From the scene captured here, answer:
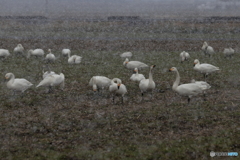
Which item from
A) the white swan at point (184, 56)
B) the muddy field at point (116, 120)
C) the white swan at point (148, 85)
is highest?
the white swan at point (148, 85)

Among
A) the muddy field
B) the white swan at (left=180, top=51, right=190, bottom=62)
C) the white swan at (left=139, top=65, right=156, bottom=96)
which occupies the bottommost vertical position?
the white swan at (left=180, top=51, right=190, bottom=62)

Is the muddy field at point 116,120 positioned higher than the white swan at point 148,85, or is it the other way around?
the white swan at point 148,85

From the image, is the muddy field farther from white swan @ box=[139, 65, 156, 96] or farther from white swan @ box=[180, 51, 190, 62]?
white swan @ box=[180, 51, 190, 62]

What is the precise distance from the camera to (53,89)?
16.3 metres

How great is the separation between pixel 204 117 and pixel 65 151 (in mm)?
4800

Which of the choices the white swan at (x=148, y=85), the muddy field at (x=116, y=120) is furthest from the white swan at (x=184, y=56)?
the white swan at (x=148, y=85)

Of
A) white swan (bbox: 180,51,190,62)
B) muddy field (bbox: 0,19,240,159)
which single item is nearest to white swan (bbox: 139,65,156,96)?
muddy field (bbox: 0,19,240,159)

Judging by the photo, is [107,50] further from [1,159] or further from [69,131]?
[1,159]

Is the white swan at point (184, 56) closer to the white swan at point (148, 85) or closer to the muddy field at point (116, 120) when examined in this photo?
the muddy field at point (116, 120)

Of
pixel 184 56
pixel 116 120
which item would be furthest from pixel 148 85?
pixel 184 56

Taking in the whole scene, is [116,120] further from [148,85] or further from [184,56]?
[184,56]

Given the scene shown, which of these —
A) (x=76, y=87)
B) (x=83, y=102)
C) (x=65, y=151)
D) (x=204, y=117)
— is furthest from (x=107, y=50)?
(x=65, y=151)

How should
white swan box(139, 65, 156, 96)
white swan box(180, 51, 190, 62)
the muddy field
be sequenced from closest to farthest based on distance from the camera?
the muddy field
white swan box(139, 65, 156, 96)
white swan box(180, 51, 190, 62)

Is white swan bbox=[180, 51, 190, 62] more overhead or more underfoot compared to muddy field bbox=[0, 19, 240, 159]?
more underfoot
